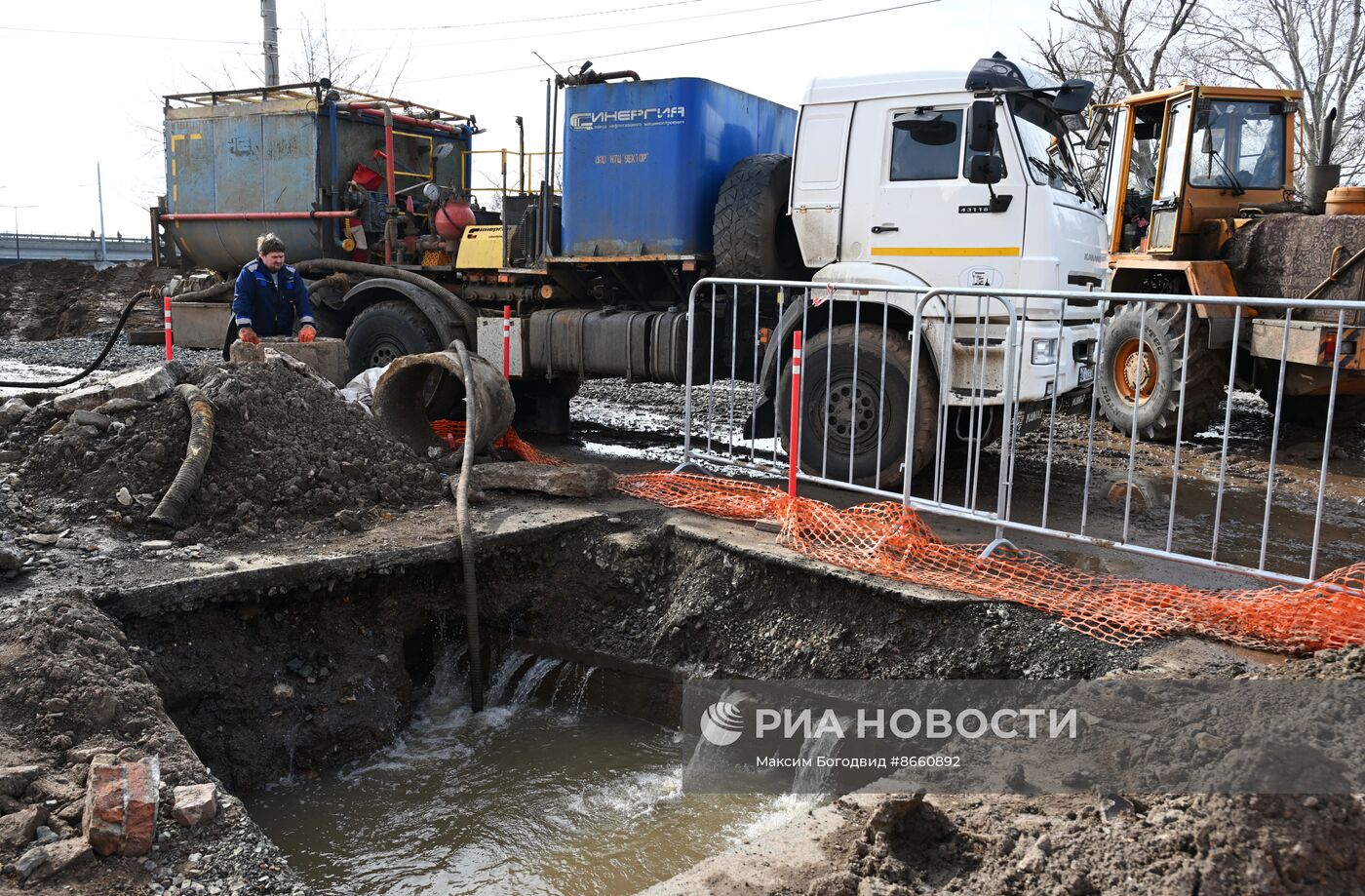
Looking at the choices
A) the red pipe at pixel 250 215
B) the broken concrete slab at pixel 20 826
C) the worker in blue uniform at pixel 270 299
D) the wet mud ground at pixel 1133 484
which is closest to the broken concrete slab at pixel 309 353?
the worker in blue uniform at pixel 270 299

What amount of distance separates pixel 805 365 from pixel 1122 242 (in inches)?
250

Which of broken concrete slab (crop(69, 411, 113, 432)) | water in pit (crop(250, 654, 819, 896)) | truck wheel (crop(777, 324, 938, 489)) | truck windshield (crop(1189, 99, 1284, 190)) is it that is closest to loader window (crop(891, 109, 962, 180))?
truck wheel (crop(777, 324, 938, 489))

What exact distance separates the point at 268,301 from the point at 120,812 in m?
5.97

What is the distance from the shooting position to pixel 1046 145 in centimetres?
724

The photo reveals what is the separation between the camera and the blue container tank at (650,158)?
8062 millimetres

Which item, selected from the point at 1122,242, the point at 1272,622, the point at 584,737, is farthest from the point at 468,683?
the point at 1122,242

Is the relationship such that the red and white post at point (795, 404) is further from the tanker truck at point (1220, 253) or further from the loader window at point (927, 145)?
the tanker truck at point (1220, 253)

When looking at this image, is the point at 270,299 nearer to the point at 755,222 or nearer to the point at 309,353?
the point at 309,353

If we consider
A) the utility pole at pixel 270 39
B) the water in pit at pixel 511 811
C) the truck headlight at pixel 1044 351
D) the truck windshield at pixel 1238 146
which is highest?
the utility pole at pixel 270 39

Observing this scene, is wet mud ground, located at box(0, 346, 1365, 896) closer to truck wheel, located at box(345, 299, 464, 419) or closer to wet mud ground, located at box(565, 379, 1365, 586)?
wet mud ground, located at box(565, 379, 1365, 586)

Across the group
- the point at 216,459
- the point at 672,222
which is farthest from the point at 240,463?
the point at 672,222

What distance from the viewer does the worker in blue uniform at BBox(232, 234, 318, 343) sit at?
812cm

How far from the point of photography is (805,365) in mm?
7461

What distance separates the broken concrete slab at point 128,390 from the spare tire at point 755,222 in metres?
3.95
